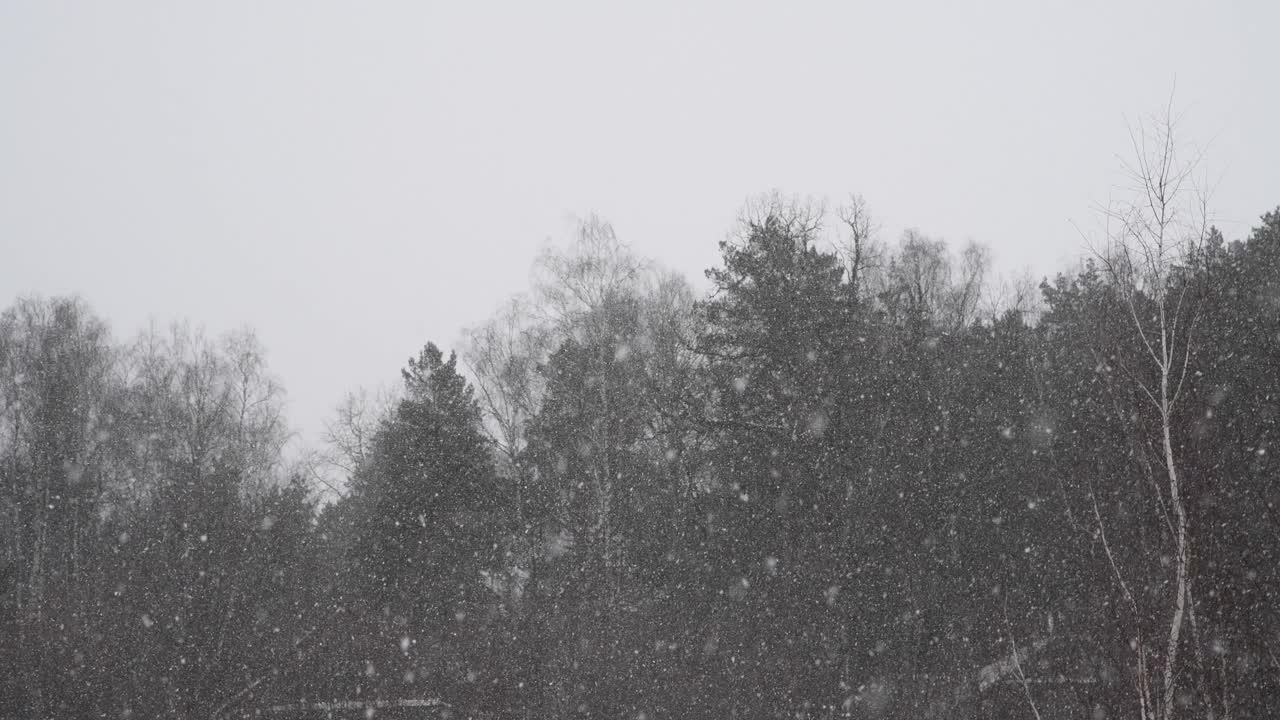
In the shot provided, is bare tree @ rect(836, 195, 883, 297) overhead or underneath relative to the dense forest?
overhead

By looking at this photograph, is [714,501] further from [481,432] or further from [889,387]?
[481,432]

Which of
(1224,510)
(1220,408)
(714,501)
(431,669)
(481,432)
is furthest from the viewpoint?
(481,432)

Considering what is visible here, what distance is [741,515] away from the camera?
49.8 feet

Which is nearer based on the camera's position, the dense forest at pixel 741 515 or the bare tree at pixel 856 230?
the dense forest at pixel 741 515

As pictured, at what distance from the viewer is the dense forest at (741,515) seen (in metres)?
5.88

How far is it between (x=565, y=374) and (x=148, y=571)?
9518 mm

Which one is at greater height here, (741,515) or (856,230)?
(856,230)

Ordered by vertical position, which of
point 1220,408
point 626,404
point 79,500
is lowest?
point 1220,408

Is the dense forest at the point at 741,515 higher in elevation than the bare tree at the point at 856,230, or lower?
lower

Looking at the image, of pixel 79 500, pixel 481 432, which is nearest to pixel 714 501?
pixel 481 432

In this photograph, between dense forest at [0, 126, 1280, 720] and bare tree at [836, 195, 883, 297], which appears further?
bare tree at [836, 195, 883, 297]

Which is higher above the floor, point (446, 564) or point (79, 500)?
point (79, 500)

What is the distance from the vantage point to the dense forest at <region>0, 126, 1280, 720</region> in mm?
5879

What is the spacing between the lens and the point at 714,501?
56.4 feet
